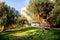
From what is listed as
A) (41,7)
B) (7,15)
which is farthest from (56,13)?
(7,15)

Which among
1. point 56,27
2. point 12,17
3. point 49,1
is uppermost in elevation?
point 49,1

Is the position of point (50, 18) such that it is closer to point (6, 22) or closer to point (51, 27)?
point (51, 27)

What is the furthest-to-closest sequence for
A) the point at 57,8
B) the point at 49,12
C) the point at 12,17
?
the point at 12,17 < the point at 49,12 < the point at 57,8

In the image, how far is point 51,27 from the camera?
27.2 meters

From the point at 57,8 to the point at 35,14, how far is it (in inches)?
186

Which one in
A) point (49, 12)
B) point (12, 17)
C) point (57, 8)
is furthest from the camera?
point (12, 17)

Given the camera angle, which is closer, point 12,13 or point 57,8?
point 57,8

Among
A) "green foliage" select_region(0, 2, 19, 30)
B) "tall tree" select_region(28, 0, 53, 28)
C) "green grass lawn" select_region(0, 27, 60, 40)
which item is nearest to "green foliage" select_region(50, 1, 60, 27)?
"tall tree" select_region(28, 0, 53, 28)

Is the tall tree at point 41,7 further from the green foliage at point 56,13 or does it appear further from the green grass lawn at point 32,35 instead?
the green grass lawn at point 32,35

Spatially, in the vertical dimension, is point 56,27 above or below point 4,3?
below

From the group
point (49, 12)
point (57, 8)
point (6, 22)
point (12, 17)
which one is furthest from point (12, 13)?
point (57, 8)

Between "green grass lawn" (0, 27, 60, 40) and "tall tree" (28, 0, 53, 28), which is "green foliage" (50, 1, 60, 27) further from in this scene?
"green grass lawn" (0, 27, 60, 40)

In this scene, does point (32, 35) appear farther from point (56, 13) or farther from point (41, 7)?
point (41, 7)

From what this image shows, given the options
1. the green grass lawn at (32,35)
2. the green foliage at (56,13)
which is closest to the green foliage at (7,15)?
the green grass lawn at (32,35)
